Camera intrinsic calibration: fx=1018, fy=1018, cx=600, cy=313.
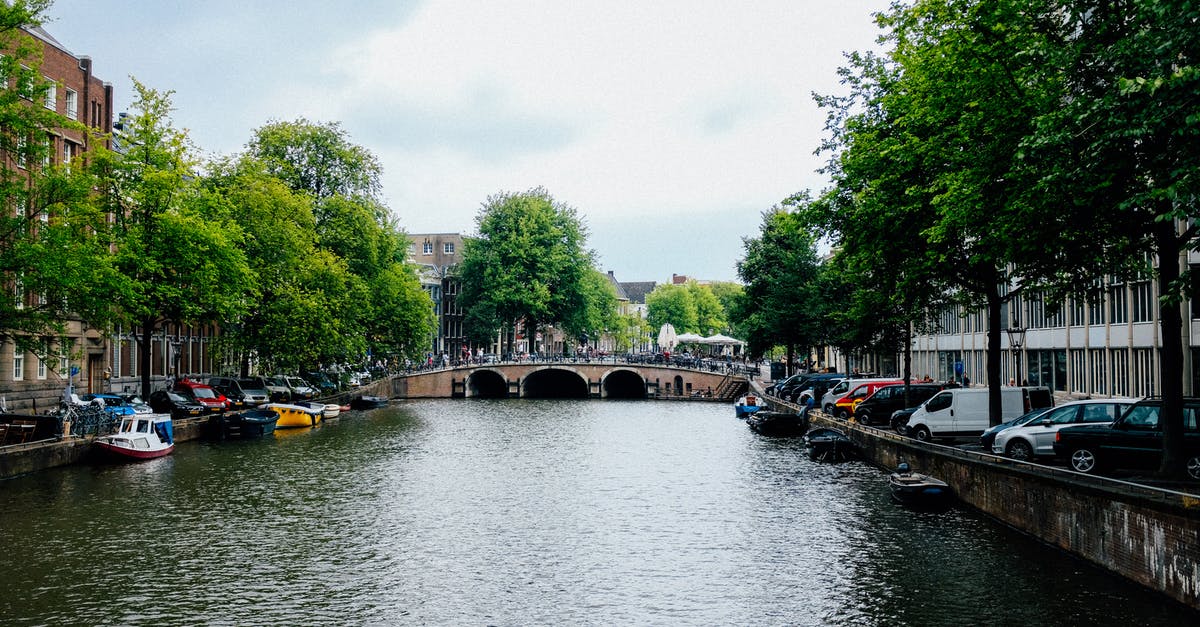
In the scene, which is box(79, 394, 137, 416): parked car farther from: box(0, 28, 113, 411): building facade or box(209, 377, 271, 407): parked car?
box(209, 377, 271, 407): parked car

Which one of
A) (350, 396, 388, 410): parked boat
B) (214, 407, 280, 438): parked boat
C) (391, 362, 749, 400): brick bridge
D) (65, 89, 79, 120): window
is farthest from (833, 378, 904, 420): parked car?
(65, 89, 79, 120): window

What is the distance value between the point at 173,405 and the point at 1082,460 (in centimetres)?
3851

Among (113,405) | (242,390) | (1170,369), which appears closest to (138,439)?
(113,405)

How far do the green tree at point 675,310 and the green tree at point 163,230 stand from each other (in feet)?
368

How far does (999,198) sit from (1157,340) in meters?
21.5

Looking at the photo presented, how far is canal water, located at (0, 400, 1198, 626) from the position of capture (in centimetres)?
1705

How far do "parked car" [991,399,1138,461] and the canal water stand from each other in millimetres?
2302

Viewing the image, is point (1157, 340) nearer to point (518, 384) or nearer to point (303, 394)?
point (303, 394)

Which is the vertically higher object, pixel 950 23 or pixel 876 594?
pixel 950 23

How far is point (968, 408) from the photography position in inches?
1289

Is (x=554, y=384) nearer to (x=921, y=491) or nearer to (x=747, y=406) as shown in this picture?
(x=747, y=406)

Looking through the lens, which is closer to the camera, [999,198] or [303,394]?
[999,198]

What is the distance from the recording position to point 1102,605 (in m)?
16.4

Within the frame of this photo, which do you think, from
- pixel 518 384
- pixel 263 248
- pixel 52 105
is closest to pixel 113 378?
pixel 263 248
